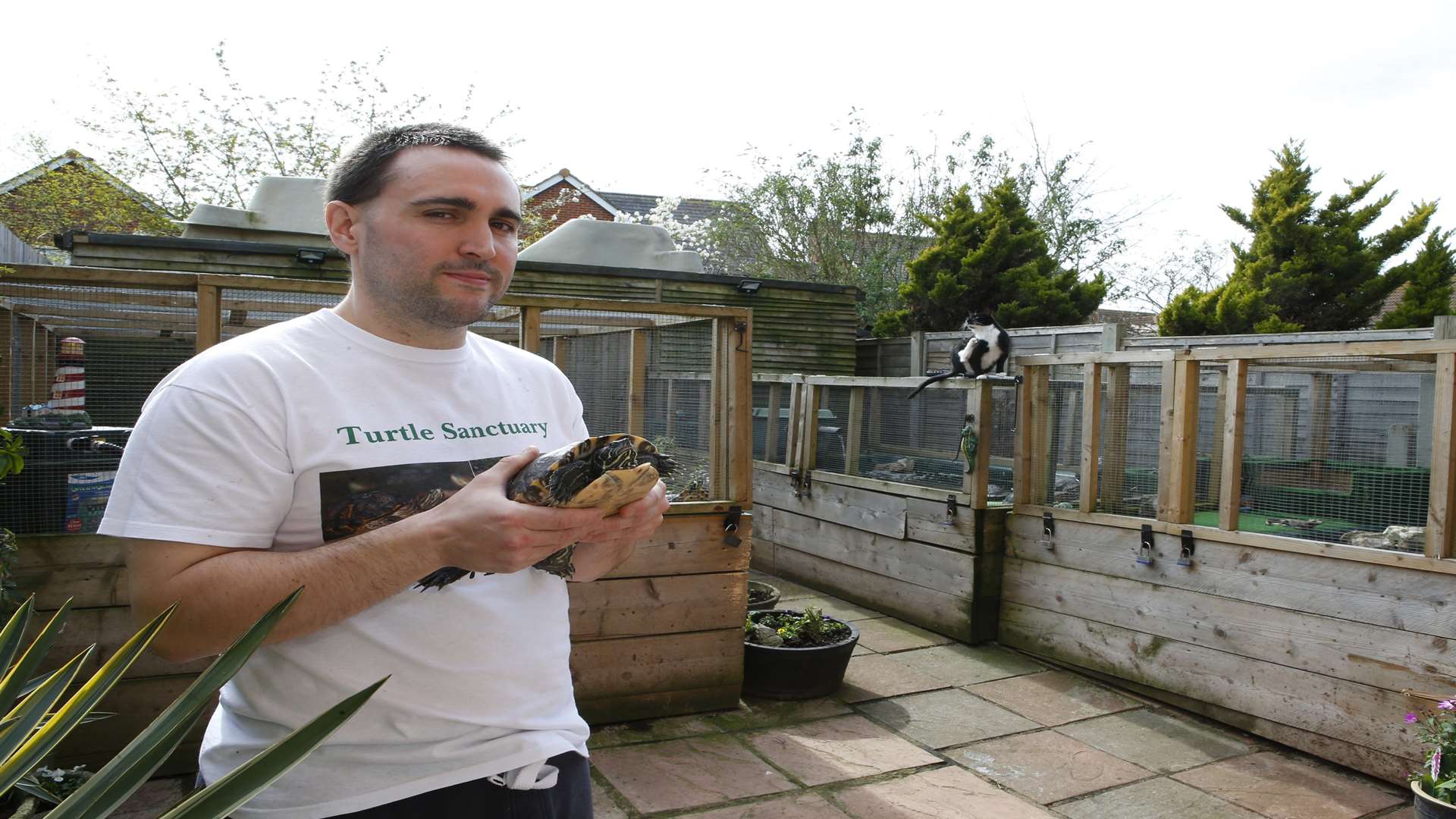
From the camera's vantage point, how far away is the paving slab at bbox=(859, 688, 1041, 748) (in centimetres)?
454

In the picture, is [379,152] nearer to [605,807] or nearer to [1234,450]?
[605,807]

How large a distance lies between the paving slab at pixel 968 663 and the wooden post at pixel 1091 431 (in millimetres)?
1059

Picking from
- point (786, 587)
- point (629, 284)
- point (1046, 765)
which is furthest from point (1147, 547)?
point (629, 284)

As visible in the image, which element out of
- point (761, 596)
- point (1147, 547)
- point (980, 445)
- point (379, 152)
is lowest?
point (761, 596)

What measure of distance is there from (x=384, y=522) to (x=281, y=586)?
0.17m

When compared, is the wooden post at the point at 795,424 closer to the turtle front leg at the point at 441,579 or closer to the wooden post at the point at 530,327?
the wooden post at the point at 530,327

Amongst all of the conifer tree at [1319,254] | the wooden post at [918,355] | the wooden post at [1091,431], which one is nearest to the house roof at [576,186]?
the wooden post at [918,355]

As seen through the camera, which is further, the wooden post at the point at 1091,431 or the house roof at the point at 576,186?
the house roof at the point at 576,186

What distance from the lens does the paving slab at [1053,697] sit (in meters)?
4.88

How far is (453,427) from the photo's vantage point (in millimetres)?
1429

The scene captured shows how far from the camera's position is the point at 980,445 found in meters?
6.01

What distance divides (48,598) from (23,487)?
0.43 m

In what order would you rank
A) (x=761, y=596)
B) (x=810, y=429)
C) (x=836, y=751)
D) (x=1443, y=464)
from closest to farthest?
(x=1443, y=464), (x=836, y=751), (x=761, y=596), (x=810, y=429)

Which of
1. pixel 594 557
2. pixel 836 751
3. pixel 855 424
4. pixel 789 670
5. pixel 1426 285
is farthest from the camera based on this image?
pixel 1426 285
